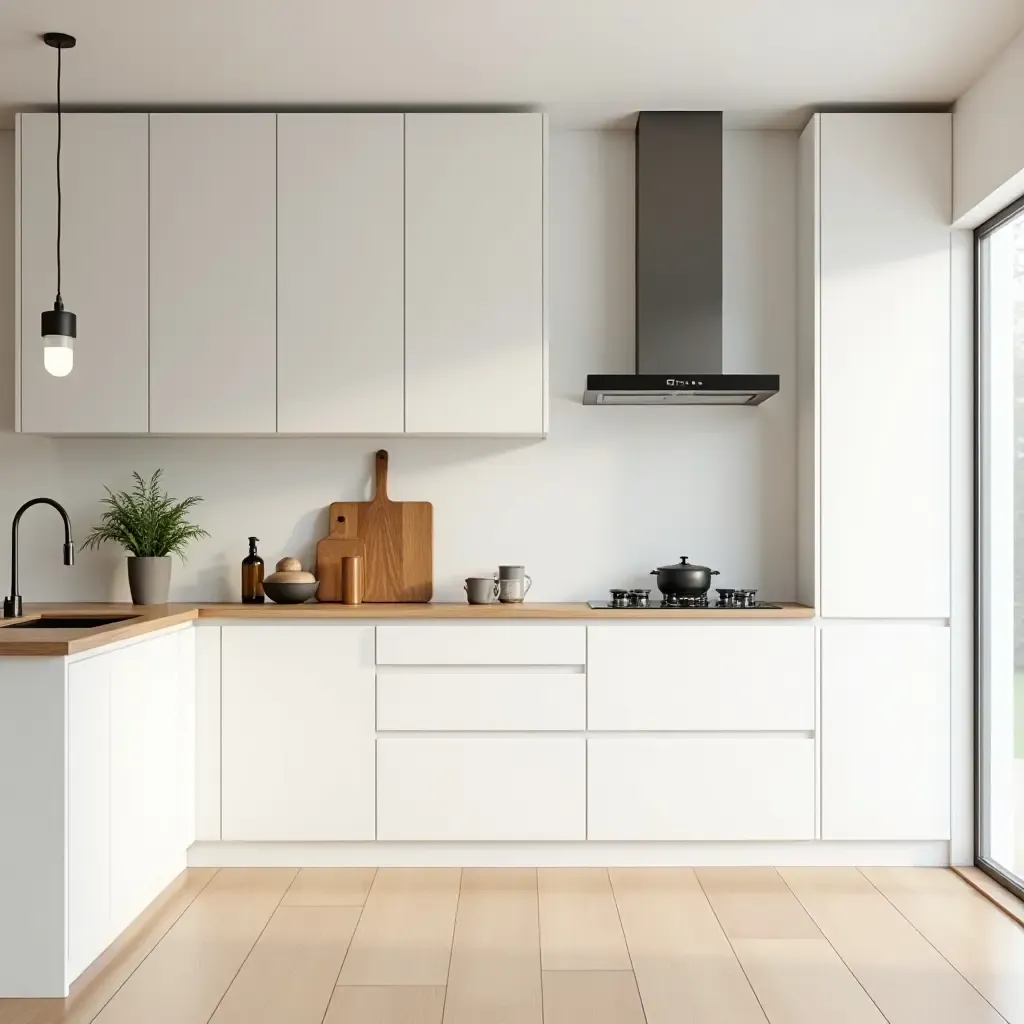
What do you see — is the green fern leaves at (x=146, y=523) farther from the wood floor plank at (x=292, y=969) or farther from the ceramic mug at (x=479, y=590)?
the wood floor plank at (x=292, y=969)

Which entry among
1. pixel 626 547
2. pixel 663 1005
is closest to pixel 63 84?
pixel 626 547

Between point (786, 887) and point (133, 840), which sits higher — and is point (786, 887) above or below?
below

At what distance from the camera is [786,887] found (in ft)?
11.3

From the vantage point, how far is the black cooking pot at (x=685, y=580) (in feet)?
12.4

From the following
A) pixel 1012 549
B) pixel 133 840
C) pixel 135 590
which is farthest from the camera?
pixel 135 590

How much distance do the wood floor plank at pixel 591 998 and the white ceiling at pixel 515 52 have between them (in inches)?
104

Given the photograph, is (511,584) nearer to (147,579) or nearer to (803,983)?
(147,579)

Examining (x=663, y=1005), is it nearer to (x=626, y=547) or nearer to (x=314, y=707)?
(x=314, y=707)

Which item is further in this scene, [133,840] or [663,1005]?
[133,840]

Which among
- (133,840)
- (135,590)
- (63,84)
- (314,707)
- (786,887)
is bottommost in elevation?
(786,887)

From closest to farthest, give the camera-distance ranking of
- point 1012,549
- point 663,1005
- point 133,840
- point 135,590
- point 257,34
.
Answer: point 663,1005
point 133,840
point 257,34
point 1012,549
point 135,590

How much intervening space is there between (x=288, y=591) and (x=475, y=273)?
130 centimetres

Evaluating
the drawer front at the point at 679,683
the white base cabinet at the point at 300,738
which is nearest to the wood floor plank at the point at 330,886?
the white base cabinet at the point at 300,738

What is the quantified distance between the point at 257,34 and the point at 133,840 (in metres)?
2.37
